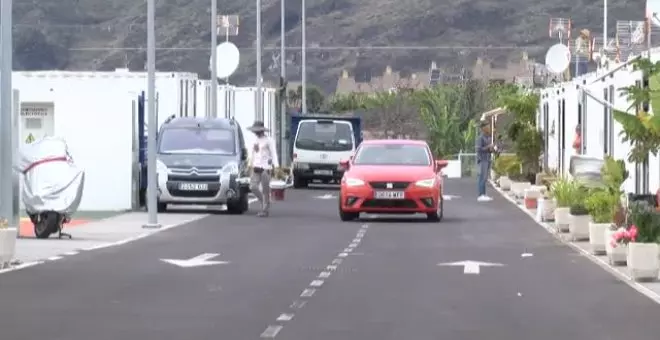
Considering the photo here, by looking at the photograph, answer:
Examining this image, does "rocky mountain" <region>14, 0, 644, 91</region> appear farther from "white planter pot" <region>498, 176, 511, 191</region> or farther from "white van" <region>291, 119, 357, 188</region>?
"white planter pot" <region>498, 176, 511, 191</region>

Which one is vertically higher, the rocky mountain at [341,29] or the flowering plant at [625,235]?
the rocky mountain at [341,29]

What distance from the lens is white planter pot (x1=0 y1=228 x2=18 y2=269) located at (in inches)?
844

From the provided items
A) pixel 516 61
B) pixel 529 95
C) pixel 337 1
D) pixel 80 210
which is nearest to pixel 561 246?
pixel 80 210

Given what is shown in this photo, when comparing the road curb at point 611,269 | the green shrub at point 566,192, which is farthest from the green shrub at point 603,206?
the green shrub at point 566,192

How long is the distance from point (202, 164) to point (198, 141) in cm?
125

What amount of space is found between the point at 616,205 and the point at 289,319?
32.4 feet

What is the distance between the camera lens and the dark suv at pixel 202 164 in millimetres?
36438

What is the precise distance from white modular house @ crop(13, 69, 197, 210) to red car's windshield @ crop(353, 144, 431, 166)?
5.92 metres

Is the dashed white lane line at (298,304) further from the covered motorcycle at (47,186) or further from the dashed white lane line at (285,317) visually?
the covered motorcycle at (47,186)

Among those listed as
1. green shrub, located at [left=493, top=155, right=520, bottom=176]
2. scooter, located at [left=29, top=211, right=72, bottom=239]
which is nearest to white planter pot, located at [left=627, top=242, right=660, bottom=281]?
scooter, located at [left=29, top=211, right=72, bottom=239]

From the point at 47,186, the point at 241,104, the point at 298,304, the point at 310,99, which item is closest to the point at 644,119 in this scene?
the point at 298,304

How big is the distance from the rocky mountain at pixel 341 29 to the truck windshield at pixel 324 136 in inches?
1935

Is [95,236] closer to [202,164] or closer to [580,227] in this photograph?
[580,227]

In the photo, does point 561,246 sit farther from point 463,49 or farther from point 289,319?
point 463,49
